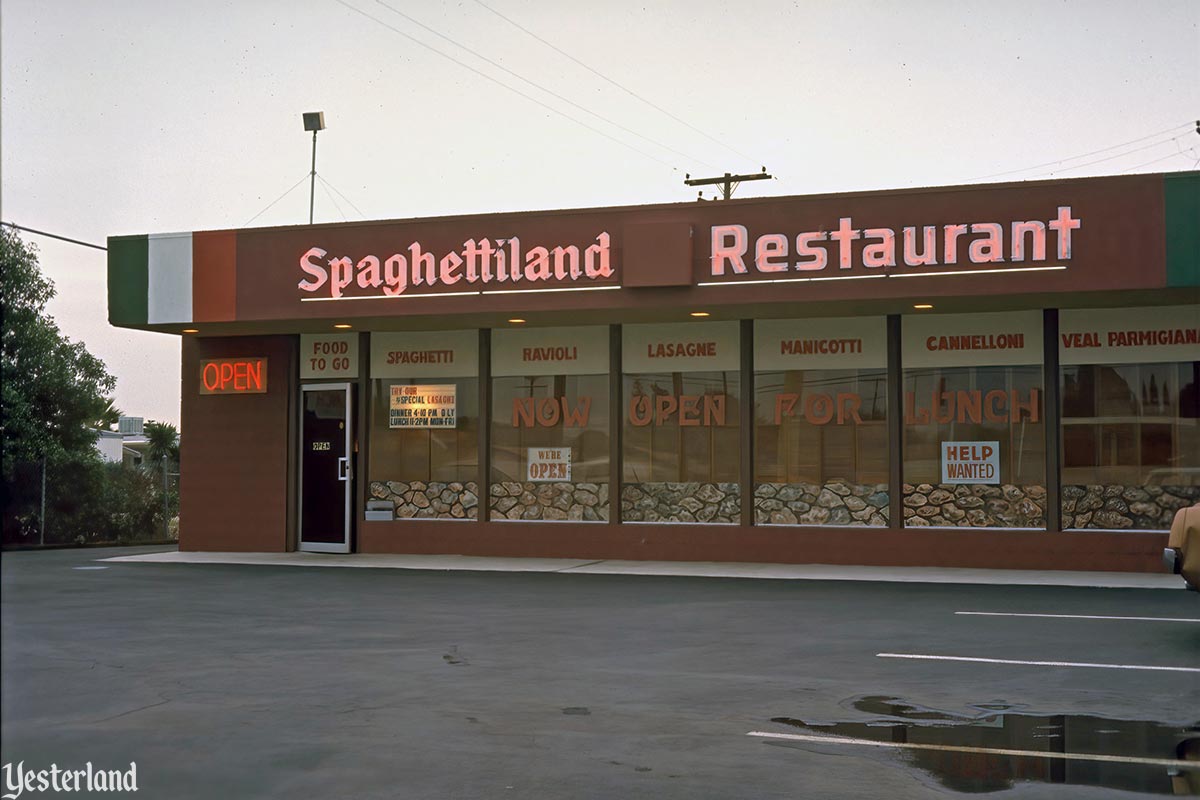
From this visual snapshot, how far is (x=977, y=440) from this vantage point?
64.2 feet

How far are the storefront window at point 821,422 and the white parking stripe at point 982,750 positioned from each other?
1271 cm

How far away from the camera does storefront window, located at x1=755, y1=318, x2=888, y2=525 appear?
20.1m

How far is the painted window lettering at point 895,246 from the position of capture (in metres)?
17.9

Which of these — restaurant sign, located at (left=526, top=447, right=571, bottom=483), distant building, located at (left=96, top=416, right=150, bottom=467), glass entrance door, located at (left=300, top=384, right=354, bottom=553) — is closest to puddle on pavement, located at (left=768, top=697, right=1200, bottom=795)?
restaurant sign, located at (left=526, top=447, right=571, bottom=483)

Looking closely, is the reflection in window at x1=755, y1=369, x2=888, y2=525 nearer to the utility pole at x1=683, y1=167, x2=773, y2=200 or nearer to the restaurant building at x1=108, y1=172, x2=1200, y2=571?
the restaurant building at x1=108, y1=172, x2=1200, y2=571

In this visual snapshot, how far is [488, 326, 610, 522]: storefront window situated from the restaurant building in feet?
0.14

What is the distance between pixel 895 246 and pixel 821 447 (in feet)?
11.5

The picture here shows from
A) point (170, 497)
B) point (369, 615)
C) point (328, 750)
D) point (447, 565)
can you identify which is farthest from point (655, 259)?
point (170, 497)

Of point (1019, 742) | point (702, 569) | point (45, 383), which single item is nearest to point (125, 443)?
point (45, 383)

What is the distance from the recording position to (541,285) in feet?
65.8

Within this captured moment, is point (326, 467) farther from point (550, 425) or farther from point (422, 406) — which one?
point (550, 425)

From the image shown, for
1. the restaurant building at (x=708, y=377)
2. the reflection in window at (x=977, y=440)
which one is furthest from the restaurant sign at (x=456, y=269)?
the reflection in window at (x=977, y=440)

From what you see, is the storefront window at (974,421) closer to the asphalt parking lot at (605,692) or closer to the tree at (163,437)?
the asphalt parking lot at (605,692)

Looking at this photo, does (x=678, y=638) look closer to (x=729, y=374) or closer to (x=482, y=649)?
(x=482, y=649)
